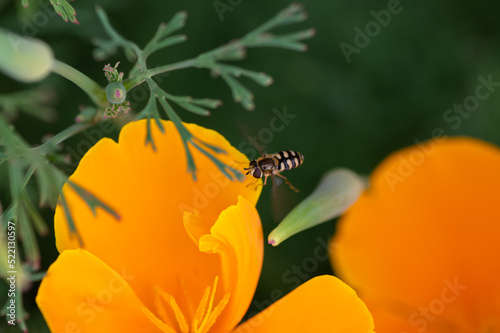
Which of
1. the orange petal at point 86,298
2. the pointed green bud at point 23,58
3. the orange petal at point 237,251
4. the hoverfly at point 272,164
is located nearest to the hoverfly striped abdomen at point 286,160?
the hoverfly at point 272,164

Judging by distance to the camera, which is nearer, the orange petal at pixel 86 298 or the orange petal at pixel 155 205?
the orange petal at pixel 86 298

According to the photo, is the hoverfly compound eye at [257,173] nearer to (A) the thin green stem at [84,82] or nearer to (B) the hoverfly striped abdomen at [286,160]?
(B) the hoverfly striped abdomen at [286,160]

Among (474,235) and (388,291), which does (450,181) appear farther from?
(388,291)

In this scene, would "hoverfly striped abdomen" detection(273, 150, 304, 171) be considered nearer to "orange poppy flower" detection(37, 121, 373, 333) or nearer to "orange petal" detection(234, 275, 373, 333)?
"orange poppy flower" detection(37, 121, 373, 333)

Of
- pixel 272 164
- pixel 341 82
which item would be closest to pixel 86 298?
pixel 272 164

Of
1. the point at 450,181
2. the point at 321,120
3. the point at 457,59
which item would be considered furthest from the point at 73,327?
the point at 457,59

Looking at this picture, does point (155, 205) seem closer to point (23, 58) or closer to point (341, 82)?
point (23, 58)
